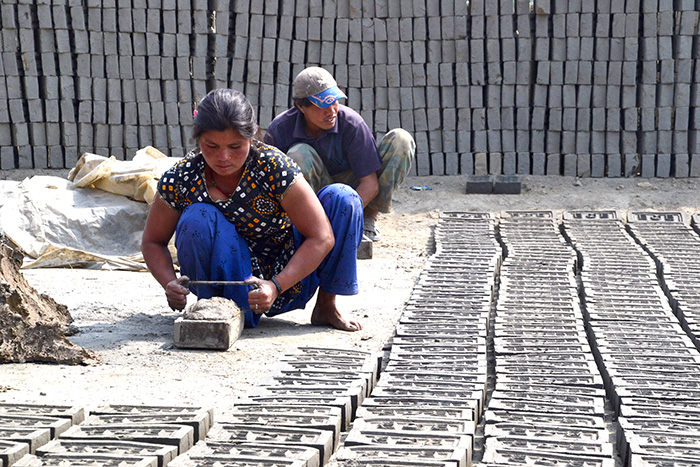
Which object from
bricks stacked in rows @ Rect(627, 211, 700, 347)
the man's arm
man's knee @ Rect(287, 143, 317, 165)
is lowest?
bricks stacked in rows @ Rect(627, 211, 700, 347)

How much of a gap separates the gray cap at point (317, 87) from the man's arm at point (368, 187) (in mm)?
831

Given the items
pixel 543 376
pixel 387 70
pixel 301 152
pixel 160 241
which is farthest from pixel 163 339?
pixel 387 70

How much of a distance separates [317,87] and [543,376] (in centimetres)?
284

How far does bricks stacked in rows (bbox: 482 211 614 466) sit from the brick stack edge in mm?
3246

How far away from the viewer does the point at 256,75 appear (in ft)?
29.6

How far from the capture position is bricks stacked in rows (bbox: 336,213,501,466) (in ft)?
9.90

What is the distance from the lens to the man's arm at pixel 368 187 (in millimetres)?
6605

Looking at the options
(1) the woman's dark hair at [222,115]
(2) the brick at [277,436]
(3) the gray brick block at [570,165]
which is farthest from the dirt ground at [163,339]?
(3) the gray brick block at [570,165]

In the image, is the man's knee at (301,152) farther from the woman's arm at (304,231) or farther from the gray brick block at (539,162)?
the gray brick block at (539,162)

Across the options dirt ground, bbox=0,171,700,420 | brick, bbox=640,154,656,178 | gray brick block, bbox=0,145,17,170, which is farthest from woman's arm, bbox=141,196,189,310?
brick, bbox=640,154,656,178

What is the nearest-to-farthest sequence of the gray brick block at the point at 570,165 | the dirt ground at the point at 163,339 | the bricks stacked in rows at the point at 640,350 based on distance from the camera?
the bricks stacked in rows at the point at 640,350 < the dirt ground at the point at 163,339 < the gray brick block at the point at 570,165

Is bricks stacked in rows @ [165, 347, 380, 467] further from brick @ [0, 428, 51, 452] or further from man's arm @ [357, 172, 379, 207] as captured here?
man's arm @ [357, 172, 379, 207]

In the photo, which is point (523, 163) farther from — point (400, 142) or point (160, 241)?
point (160, 241)

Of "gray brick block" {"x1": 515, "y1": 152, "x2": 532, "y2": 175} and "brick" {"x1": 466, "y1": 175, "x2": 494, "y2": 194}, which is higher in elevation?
"gray brick block" {"x1": 515, "y1": 152, "x2": 532, "y2": 175}
